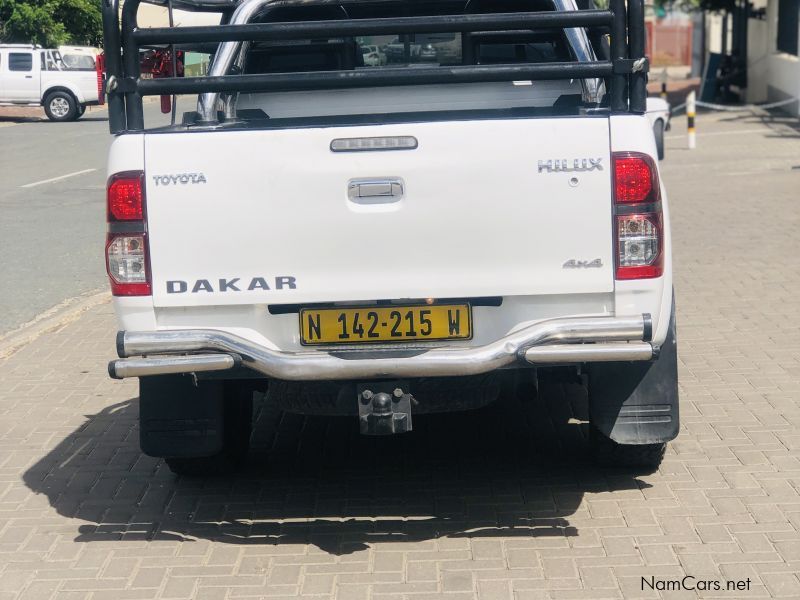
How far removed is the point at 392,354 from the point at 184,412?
1.00 metres

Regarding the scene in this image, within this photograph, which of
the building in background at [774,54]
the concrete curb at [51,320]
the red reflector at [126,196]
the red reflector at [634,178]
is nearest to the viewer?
the red reflector at [634,178]

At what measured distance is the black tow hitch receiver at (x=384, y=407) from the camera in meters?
4.64

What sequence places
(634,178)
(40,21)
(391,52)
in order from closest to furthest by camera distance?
1. (634,178)
2. (391,52)
3. (40,21)

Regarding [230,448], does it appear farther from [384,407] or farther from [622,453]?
[622,453]

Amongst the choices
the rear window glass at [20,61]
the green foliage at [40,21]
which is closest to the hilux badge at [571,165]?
the rear window glass at [20,61]

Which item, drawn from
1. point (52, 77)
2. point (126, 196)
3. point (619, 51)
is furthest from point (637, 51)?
point (52, 77)

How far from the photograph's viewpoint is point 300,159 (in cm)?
451

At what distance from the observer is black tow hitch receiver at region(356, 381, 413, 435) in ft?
15.2

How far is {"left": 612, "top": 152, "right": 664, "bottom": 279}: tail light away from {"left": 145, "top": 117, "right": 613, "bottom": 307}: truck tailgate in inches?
1.8

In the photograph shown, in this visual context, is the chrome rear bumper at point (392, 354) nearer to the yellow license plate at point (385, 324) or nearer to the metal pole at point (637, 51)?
the yellow license plate at point (385, 324)

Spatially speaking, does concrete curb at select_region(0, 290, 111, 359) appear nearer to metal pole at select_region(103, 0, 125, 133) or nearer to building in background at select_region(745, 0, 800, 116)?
metal pole at select_region(103, 0, 125, 133)

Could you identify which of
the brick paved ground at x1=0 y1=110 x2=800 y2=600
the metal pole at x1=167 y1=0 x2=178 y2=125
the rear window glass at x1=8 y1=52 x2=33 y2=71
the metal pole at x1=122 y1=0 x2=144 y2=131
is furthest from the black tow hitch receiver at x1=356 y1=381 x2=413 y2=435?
the rear window glass at x1=8 y1=52 x2=33 y2=71

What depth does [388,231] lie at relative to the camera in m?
4.53

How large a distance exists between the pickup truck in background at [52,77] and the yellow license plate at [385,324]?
29097 millimetres
